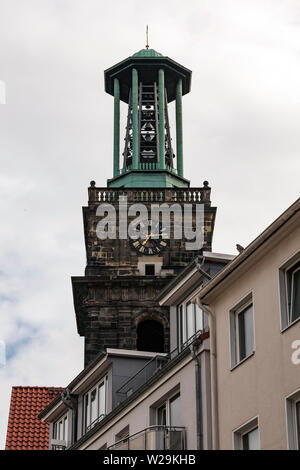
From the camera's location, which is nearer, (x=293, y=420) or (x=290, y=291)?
(x=293, y=420)

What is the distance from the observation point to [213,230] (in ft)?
216

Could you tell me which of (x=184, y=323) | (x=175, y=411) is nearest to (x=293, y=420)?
(x=175, y=411)

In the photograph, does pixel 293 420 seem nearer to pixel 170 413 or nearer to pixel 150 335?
pixel 170 413

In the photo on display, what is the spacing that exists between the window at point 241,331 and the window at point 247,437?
149 cm

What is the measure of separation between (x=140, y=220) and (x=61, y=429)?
25579mm

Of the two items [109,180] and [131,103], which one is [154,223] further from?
[131,103]

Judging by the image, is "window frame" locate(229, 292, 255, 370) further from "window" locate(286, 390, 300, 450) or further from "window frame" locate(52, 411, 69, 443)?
"window frame" locate(52, 411, 69, 443)

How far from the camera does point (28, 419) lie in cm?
4816

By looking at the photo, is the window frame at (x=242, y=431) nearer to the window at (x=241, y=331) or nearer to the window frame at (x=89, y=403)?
the window at (x=241, y=331)

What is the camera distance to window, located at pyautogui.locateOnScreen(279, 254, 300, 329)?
25.2m

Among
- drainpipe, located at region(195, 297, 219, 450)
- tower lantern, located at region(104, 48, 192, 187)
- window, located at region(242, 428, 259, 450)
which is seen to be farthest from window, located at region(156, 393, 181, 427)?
tower lantern, located at region(104, 48, 192, 187)
